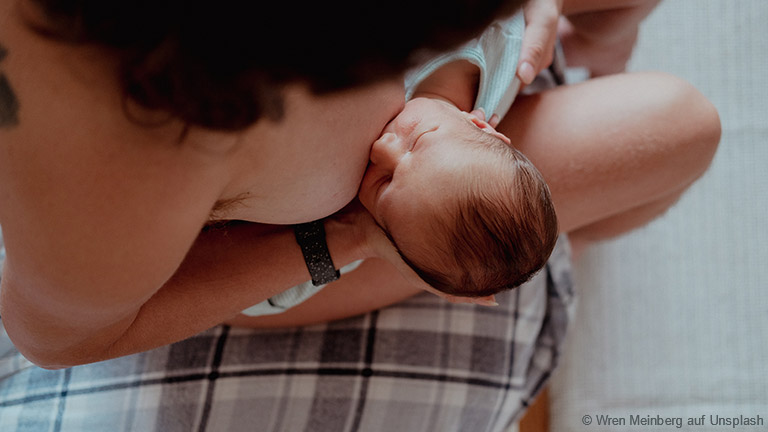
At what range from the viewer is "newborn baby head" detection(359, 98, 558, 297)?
0.72 meters

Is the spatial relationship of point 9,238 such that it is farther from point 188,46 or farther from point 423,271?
point 423,271

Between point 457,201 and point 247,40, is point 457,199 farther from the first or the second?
point 247,40

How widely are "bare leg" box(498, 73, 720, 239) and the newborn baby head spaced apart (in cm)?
17

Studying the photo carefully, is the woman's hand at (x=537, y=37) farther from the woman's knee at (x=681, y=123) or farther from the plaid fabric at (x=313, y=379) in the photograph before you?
the plaid fabric at (x=313, y=379)

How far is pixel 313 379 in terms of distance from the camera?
1.00 meters

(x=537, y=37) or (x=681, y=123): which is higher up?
(x=537, y=37)

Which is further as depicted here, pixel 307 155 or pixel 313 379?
pixel 313 379

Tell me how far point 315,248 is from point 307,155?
0.69 ft

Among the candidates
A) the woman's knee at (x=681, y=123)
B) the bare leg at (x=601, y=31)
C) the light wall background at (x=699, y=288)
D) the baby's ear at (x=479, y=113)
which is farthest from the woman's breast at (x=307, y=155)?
the light wall background at (x=699, y=288)

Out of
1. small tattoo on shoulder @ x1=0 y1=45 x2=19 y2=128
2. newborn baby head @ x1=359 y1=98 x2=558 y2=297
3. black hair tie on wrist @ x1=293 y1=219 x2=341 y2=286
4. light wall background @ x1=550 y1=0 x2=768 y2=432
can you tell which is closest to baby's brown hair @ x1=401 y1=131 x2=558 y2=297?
newborn baby head @ x1=359 y1=98 x2=558 y2=297

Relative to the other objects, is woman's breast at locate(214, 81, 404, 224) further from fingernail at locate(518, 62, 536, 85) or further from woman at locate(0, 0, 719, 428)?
fingernail at locate(518, 62, 536, 85)

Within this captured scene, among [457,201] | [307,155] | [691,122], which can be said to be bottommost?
[691,122]

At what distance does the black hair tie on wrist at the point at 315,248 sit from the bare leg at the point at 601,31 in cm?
62

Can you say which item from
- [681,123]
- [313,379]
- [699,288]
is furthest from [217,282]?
[699,288]
